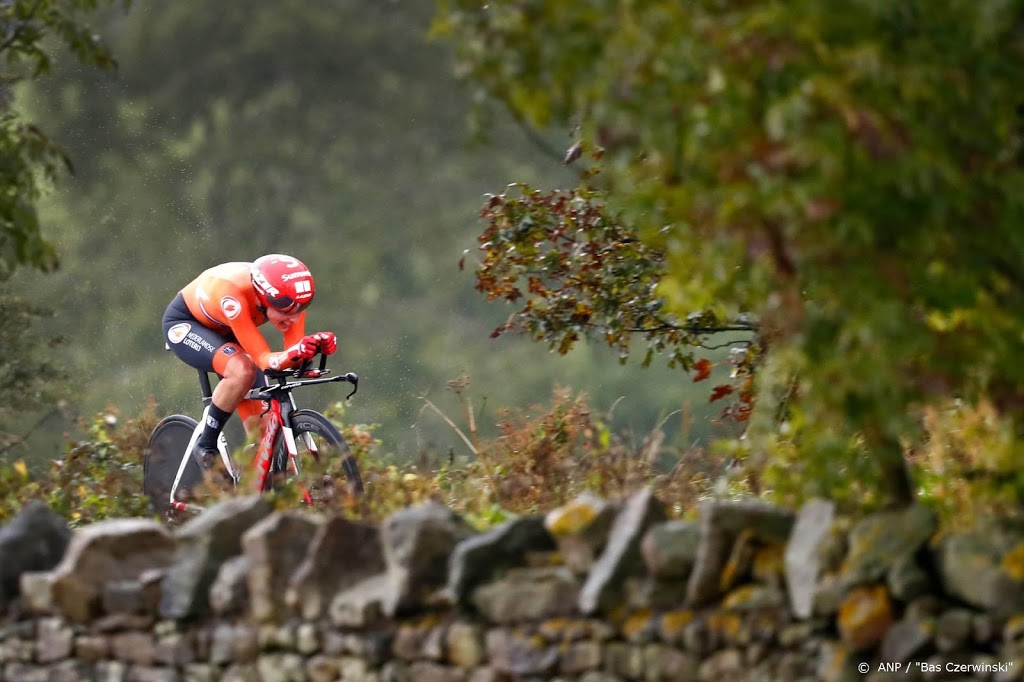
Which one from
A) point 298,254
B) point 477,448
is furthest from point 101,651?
point 298,254

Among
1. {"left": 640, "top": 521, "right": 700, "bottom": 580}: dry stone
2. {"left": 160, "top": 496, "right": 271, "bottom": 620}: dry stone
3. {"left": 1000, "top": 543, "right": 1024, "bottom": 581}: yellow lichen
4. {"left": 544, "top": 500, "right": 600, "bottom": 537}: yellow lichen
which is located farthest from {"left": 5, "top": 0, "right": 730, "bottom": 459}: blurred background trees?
{"left": 1000, "top": 543, "right": 1024, "bottom": 581}: yellow lichen

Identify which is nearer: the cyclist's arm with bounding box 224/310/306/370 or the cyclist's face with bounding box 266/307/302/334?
the cyclist's arm with bounding box 224/310/306/370

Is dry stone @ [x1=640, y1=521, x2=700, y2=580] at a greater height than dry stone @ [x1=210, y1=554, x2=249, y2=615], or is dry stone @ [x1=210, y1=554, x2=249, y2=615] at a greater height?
dry stone @ [x1=210, y1=554, x2=249, y2=615]

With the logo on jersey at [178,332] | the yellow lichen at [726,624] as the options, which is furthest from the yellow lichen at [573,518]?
the logo on jersey at [178,332]

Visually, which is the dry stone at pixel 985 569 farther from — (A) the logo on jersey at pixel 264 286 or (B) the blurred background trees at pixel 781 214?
(A) the logo on jersey at pixel 264 286

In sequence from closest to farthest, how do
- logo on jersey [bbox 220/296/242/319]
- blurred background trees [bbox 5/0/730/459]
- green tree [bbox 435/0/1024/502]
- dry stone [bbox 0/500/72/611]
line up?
green tree [bbox 435/0/1024/502] → dry stone [bbox 0/500/72/611] → logo on jersey [bbox 220/296/242/319] → blurred background trees [bbox 5/0/730/459]

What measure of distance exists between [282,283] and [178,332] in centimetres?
112

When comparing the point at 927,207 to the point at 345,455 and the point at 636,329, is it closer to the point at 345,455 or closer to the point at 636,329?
the point at 345,455

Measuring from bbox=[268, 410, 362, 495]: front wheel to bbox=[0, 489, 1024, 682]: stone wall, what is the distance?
60.5 inches

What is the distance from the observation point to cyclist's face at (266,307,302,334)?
7.49m

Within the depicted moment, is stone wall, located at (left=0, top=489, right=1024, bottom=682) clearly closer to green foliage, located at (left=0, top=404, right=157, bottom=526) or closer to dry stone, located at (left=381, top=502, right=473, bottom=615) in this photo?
dry stone, located at (left=381, top=502, right=473, bottom=615)

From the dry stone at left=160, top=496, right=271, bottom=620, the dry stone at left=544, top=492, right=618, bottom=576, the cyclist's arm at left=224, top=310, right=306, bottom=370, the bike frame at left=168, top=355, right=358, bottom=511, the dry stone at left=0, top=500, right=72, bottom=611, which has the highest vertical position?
the cyclist's arm at left=224, top=310, right=306, bottom=370

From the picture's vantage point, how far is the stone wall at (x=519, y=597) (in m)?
3.66

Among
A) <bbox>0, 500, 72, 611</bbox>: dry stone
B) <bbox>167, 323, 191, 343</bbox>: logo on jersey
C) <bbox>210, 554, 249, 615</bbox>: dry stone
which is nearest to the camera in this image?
<bbox>210, 554, 249, 615</bbox>: dry stone
